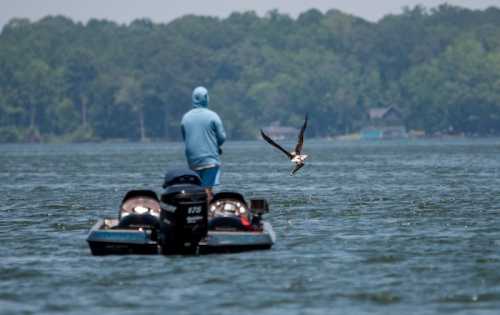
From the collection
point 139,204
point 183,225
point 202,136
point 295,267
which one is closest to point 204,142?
point 202,136

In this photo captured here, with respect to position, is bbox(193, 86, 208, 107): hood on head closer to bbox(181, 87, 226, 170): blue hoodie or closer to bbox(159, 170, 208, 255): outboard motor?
bbox(181, 87, 226, 170): blue hoodie

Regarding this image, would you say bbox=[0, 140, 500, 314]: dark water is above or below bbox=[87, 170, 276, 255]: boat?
below

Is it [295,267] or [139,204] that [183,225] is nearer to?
[295,267]

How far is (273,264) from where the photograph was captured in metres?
22.9

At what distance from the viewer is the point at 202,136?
25.4 meters

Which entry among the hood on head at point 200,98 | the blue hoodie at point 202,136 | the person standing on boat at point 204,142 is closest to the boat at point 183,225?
the person standing on boat at point 204,142

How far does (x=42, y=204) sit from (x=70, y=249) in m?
14.7

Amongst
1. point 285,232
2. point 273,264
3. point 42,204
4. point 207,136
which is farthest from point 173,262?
point 42,204

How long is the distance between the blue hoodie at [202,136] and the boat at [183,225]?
108 centimetres

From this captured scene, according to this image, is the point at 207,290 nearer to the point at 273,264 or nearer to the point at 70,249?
the point at 273,264

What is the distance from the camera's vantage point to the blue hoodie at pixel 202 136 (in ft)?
83.1

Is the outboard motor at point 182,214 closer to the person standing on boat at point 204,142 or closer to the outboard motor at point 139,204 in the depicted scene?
the outboard motor at point 139,204

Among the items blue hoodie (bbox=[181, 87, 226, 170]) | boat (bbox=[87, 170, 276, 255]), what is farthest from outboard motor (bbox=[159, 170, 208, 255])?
blue hoodie (bbox=[181, 87, 226, 170])

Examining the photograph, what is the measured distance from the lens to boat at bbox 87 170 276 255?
22688 mm
